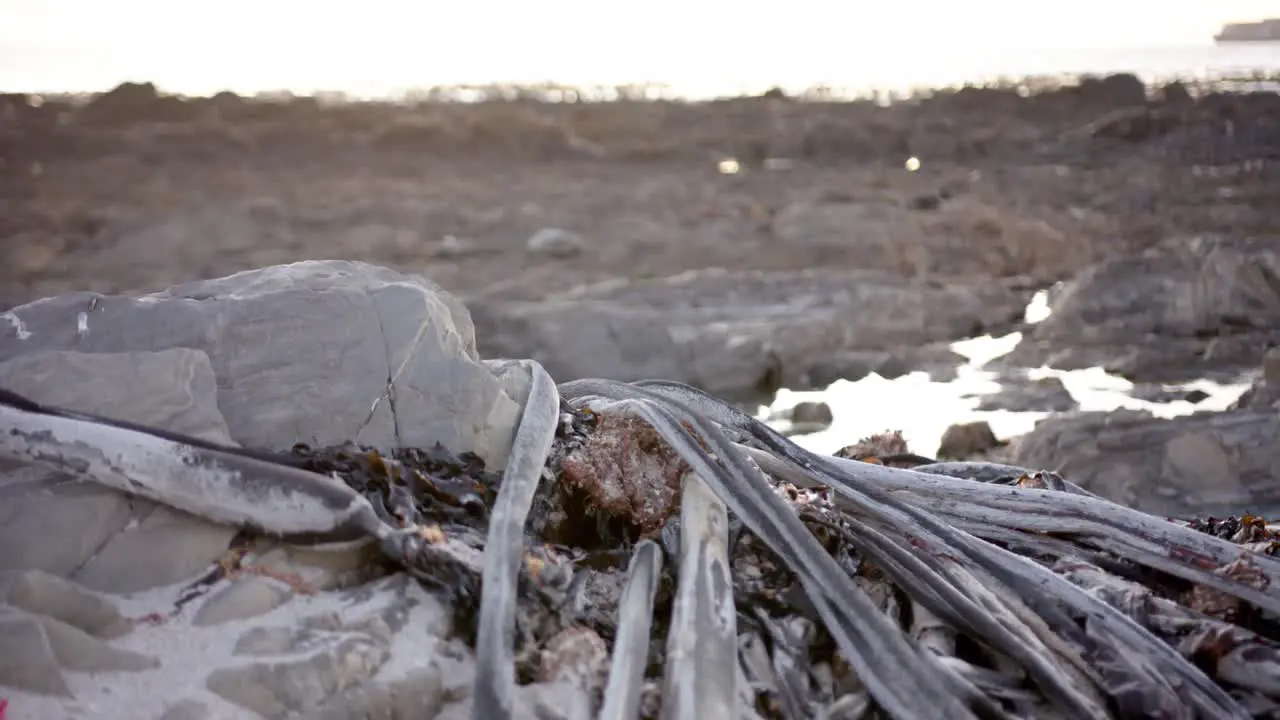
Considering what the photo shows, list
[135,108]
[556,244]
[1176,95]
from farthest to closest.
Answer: [1176,95] < [135,108] < [556,244]

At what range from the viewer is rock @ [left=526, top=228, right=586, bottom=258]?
9875mm

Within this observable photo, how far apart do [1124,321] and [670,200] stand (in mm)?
6190

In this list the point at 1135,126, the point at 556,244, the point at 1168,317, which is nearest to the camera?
the point at 1168,317

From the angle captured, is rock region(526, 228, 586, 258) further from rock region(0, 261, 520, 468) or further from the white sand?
the white sand

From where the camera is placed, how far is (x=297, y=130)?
16828 mm

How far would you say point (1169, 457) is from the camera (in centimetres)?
470

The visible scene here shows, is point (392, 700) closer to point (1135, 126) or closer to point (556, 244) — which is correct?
point (556, 244)

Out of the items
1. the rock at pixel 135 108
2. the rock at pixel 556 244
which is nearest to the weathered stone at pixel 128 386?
the rock at pixel 556 244

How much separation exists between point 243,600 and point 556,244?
834 cm

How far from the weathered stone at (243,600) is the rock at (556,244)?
8.09m

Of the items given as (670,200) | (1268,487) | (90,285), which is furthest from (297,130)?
(1268,487)

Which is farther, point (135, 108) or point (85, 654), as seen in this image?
point (135, 108)

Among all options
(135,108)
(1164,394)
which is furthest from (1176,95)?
(135,108)

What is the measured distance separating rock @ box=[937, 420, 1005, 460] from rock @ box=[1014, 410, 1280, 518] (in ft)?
0.53
